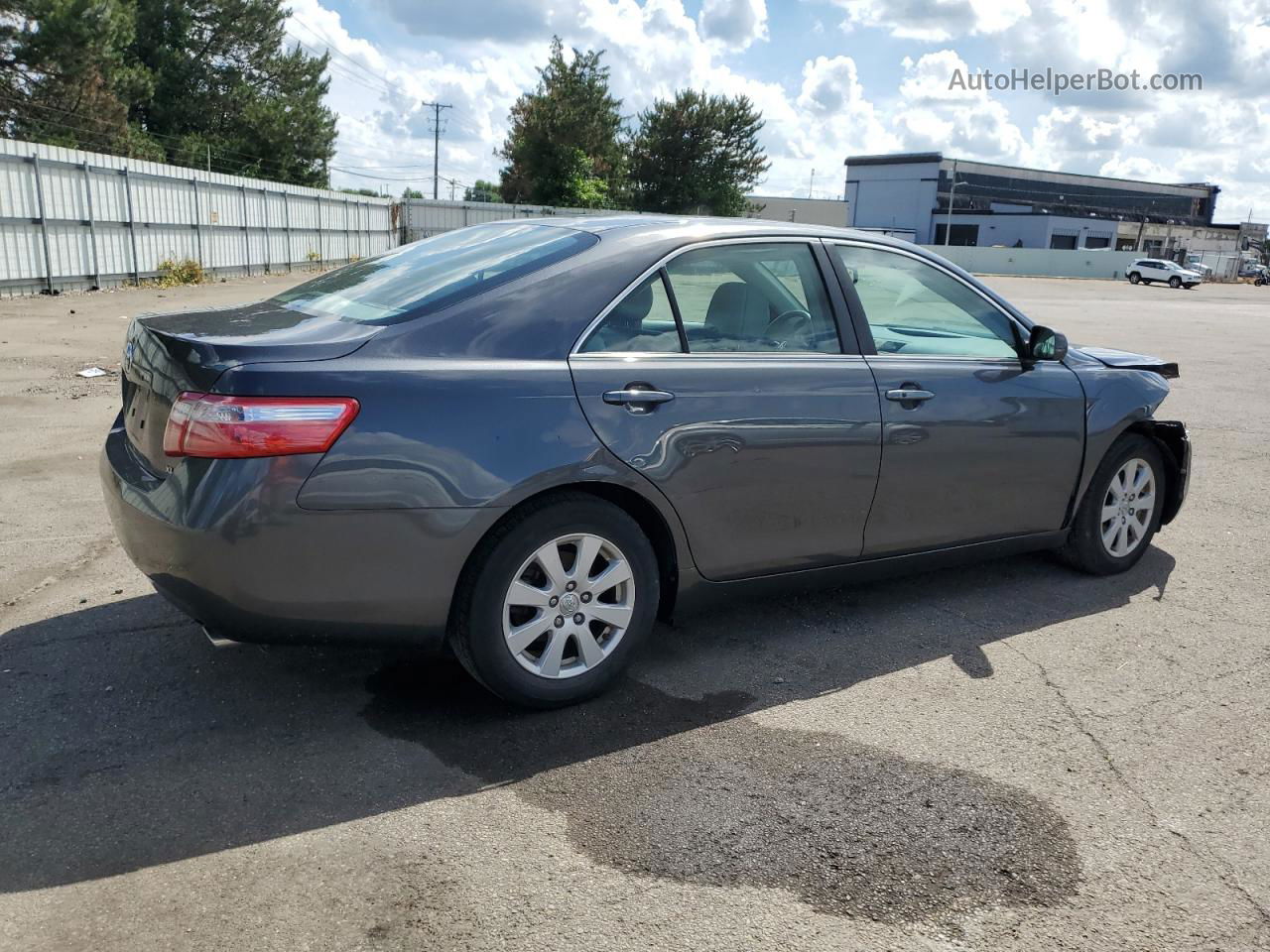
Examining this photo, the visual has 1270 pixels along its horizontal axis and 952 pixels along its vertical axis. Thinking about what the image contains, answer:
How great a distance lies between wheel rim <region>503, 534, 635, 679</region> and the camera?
3430 millimetres

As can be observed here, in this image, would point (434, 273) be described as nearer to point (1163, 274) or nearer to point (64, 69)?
point (64, 69)

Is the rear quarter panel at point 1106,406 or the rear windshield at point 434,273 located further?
the rear quarter panel at point 1106,406

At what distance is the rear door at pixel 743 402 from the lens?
3.61 meters

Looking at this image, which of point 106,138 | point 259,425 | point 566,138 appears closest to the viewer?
point 259,425

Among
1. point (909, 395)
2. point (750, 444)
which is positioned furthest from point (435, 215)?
point (750, 444)

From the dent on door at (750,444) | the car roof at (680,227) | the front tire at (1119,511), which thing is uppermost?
the car roof at (680,227)

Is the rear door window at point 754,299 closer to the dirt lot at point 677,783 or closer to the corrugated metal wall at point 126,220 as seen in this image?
the dirt lot at point 677,783

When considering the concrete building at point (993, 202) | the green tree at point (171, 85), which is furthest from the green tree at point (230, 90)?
the concrete building at point (993, 202)

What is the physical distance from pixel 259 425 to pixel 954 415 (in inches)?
107

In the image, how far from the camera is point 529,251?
150 inches

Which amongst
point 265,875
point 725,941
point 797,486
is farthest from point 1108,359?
point 265,875

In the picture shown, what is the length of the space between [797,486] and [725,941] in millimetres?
1849

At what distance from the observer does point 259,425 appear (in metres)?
3.01

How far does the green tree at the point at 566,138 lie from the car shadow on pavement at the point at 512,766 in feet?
172
